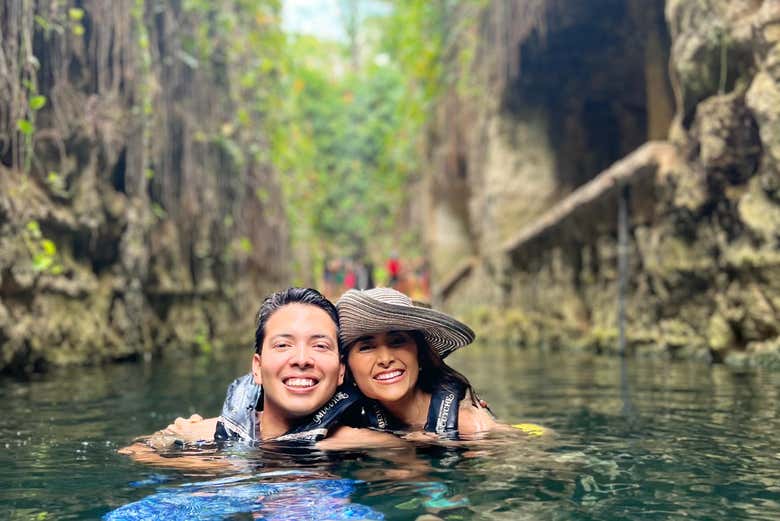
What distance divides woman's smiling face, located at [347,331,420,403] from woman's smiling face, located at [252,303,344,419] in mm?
145

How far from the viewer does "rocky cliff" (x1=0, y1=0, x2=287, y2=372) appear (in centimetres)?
742

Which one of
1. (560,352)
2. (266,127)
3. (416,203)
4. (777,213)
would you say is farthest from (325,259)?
(777,213)

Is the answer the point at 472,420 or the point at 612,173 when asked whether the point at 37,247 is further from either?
the point at 612,173

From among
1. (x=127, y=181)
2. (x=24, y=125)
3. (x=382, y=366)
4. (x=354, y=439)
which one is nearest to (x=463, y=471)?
(x=354, y=439)

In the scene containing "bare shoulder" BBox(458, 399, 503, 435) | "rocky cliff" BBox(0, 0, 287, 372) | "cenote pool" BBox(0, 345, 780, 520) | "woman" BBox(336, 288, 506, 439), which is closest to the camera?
"cenote pool" BBox(0, 345, 780, 520)

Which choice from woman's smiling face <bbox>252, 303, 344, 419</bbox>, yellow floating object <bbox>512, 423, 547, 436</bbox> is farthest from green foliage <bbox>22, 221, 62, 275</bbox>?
yellow floating object <bbox>512, 423, 547, 436</bbox>

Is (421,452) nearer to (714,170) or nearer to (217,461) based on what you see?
(217,461)

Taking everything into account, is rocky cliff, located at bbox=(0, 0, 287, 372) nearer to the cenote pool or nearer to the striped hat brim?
the cenote pool

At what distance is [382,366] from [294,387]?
0.42 m

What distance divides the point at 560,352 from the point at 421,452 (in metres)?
8.63

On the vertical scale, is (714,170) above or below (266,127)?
below

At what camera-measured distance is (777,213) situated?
7.00 meters

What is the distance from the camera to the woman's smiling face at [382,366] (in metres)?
3.45

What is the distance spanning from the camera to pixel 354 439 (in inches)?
131
